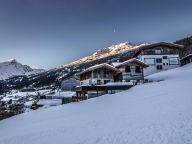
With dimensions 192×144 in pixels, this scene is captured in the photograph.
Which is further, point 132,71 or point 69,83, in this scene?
point 69,83

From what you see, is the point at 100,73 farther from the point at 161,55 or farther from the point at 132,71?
the point at 161,55

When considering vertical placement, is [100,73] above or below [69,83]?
above

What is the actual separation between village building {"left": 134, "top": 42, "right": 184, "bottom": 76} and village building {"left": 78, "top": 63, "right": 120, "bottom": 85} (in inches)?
472

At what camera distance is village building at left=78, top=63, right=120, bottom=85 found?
67.2 metres

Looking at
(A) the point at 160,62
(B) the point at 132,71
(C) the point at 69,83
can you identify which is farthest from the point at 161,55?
(C) the point at 69,83

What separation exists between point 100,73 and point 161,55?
18.8 meters

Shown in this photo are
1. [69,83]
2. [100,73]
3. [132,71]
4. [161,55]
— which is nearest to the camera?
[100,73]

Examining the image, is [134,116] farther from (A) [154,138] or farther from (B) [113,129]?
(A) [154,138]

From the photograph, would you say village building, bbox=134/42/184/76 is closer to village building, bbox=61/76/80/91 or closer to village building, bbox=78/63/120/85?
village building, bbox=78/63/120/85

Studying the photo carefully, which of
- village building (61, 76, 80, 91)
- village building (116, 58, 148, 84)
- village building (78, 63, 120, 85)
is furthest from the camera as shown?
village building (61, 76, 80, 91)

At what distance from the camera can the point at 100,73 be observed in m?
68.2

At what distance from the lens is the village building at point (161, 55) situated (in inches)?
3027

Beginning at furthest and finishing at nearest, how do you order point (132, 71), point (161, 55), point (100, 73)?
point (161, 55) → point (132, 71) → point (100, 73)

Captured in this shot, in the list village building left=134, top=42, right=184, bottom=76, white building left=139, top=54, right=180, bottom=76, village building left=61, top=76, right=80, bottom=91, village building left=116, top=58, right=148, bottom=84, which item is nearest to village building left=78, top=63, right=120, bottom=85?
village building left=116, top=58, right=148, bottom=84
